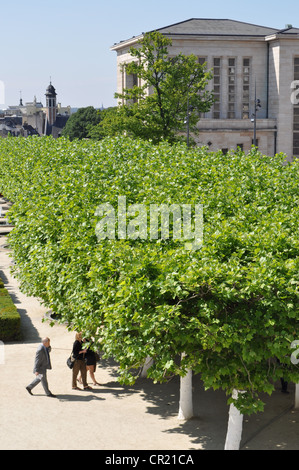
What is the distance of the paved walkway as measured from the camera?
18.2 m

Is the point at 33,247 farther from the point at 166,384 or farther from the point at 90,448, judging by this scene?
the point at 90,448

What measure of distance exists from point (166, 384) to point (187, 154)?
11.5 metres

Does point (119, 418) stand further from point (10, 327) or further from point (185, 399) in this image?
point (10, 327)

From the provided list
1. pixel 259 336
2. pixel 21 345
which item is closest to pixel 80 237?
pixel 259 336

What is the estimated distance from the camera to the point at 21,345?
27891mm

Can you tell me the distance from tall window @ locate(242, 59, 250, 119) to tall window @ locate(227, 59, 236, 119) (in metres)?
1.40

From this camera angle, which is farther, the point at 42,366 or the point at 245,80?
the point at 245,80

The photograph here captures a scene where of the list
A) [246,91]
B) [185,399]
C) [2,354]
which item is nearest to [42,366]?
[185,399]

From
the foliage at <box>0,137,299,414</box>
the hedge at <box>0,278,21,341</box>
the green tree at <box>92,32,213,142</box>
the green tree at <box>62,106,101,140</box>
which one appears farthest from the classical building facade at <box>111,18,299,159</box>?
the foliage at <box>0,137,299,414</box>

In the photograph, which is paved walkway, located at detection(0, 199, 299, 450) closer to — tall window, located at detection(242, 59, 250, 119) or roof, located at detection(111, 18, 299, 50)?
roof, located at detection(111, 18, 299, 50)

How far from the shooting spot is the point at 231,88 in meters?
92.6

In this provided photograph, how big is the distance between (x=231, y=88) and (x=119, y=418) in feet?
255

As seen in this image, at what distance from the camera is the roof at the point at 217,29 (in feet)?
296

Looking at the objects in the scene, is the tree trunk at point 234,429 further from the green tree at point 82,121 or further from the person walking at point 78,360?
the green tree at point 82,121
